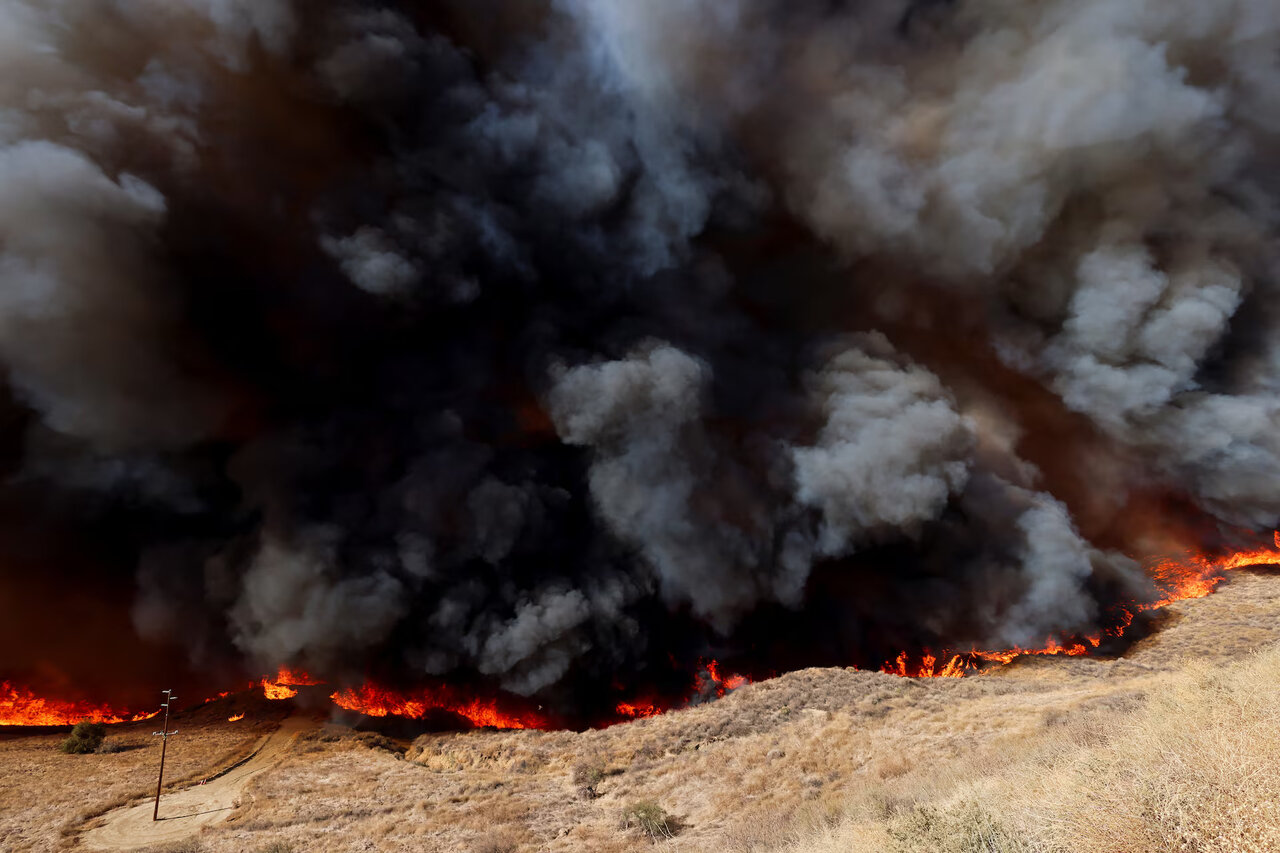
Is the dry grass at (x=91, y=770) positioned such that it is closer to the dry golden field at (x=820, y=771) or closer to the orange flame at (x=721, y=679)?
the dry golden field at (x=820, y=771)

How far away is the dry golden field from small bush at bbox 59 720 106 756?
4.38ft

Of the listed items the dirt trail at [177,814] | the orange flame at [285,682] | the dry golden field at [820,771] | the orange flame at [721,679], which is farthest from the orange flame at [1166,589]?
the orange flame at [285,682]

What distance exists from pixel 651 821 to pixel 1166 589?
3500cm

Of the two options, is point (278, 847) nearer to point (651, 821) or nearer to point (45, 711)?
point (651, 821)

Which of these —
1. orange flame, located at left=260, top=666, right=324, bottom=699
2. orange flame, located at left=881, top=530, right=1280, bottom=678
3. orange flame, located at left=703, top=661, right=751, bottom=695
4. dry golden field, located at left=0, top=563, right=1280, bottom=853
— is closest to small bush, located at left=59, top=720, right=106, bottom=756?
dry golden field, located at left=0, top=563, right=1280, bottom=853

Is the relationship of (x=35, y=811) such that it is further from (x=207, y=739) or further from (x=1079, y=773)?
(x=1079, y=773)

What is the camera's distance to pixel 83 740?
2630 cm

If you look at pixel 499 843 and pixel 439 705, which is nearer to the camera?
pixel 499 843

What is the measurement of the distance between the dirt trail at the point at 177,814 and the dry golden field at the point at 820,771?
2.03 ft

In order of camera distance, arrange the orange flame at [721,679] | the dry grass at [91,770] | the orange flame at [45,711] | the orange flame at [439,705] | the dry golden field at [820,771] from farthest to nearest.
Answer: the orange flame at [721,679]
the orange flame at [439,705]
the orange flame at [45,711]
the dry grass at [91,770]
the dry golden field at [820,771]

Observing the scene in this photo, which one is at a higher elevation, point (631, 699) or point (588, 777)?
point (631, 699)

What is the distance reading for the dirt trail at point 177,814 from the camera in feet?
57.6

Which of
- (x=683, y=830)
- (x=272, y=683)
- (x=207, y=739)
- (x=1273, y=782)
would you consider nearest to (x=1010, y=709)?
(x=683, y=830)

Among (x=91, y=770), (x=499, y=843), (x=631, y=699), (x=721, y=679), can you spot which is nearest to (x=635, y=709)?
(x=631, y=699)
